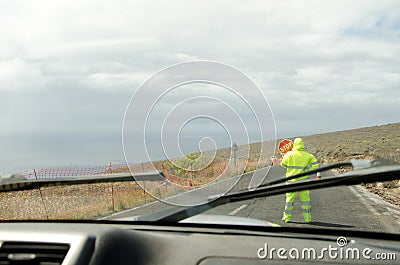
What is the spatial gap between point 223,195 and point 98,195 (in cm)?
938

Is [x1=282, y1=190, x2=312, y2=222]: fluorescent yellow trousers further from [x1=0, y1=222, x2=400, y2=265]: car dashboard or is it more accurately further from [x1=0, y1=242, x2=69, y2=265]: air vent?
[x1=0, y1=242, x2=69, y2=265]: air vent

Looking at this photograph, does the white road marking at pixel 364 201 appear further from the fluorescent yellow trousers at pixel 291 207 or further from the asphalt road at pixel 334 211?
the fluorescent yellow trousers at pixel 291 207

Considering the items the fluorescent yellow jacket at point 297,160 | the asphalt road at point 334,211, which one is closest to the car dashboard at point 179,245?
the asphalt road at point 334,211

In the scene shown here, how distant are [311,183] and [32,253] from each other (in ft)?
4.50

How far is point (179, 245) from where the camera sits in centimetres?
236

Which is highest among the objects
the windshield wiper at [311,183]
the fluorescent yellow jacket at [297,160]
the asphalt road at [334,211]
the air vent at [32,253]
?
the fluorescent yellow jacket at [297,160]

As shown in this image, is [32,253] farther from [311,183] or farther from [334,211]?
[334,211]

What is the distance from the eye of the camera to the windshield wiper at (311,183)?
2078 millimetres

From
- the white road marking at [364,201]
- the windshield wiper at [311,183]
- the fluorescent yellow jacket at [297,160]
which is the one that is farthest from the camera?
the fluorescent yellow jacket at [297,160]

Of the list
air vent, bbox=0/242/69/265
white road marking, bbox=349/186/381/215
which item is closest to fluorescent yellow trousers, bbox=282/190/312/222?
white road marking, bbox=349/186/381/215

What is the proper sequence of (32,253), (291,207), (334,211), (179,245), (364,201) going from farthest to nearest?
(364,201) → (334,211) → (291,207) → (179,245) → (32,253)

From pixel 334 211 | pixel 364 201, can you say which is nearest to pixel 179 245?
pixel 334 211

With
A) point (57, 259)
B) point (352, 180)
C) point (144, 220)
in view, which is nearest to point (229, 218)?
point (144, 220)

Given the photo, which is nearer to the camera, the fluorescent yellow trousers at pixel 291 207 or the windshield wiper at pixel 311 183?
the windshield wiper at pixel 311 183
